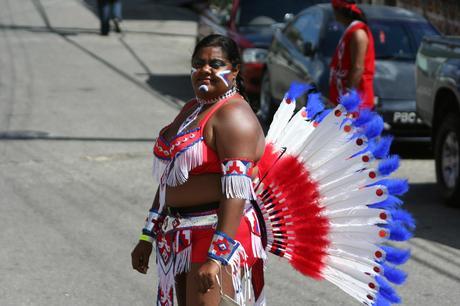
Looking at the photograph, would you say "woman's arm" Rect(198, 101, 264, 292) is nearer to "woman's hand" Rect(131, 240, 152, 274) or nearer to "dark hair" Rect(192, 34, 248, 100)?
"dark hair" Rect(192, 34, 248, 100)

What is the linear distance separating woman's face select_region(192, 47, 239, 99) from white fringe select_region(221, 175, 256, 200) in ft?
1.31

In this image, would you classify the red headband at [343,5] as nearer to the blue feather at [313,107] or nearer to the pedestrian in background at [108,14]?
the blue feather at [313,107]

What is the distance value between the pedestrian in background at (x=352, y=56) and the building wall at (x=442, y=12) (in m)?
10.2

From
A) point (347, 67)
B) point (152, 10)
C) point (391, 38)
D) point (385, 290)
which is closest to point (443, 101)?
point (347, 67)

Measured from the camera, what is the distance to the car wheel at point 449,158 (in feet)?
29.7

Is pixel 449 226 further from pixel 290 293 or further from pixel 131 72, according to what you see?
pixel 131 72

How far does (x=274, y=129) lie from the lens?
451cm

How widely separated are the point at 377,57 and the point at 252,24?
12.8 feet

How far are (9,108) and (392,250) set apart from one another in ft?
33.9

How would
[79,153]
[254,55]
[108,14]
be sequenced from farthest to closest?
[108,14] < [254,55] < [79,153]

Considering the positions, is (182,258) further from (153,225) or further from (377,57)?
(377,57)

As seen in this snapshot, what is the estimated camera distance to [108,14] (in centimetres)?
2289

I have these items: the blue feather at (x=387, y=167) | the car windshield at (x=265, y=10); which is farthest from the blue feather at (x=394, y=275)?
the car windshield at (x=265, y=10)

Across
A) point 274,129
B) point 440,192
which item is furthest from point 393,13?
point 274,129
